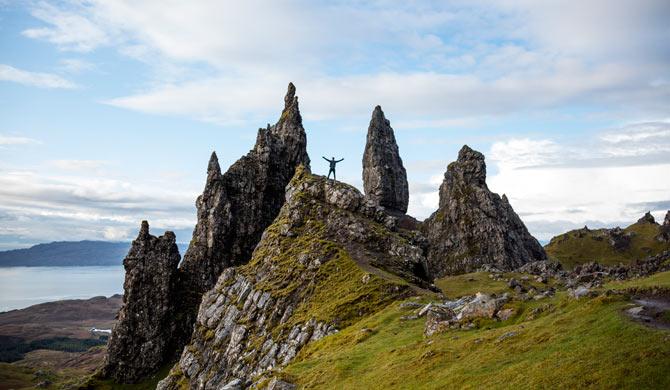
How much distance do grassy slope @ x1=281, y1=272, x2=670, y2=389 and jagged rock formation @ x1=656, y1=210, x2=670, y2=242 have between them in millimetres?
164464

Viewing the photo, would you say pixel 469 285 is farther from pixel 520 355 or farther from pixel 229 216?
pixel 229 216

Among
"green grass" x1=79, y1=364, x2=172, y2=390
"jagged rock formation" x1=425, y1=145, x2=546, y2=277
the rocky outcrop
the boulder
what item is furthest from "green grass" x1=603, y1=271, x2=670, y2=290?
the rocky outcrop

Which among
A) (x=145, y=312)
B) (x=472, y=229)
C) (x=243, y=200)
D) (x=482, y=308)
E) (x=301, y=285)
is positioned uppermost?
(x=243, y=200)

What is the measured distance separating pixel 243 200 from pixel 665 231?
485 ft

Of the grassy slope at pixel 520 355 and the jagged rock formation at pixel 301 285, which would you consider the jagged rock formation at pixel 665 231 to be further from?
the grassy slope at pixel 520 355

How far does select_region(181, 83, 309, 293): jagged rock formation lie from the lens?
495 ft

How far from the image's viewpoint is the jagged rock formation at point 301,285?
6462 centimetres

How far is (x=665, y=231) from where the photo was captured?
177m

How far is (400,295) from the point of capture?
63.4 m

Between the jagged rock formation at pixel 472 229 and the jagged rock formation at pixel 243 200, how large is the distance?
180 feet

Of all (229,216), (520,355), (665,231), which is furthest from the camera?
(665,231)

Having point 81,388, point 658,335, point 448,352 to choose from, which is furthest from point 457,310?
point 81,388

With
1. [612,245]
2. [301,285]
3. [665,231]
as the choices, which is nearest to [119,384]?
[301,285]

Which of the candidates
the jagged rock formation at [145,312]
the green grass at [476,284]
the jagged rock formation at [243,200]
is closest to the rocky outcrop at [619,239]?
the green grass at [476,284]
